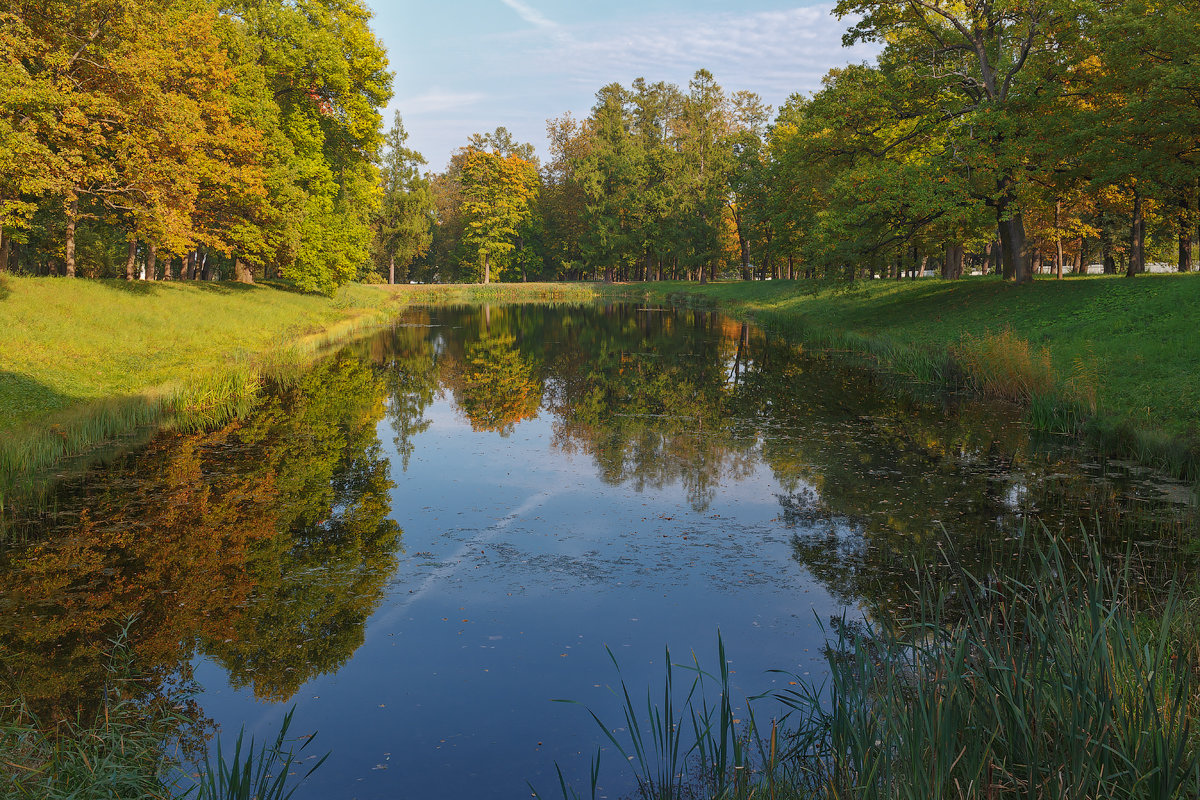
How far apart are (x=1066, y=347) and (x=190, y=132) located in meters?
28.6

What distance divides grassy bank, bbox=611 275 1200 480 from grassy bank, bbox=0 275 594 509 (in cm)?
1705

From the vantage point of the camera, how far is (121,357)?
19.9 meters

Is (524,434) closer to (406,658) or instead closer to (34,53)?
(406,658)

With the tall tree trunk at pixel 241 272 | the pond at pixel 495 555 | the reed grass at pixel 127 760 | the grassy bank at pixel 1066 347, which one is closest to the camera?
the reed grass at pixel 127 760

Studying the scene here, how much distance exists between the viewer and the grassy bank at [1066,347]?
13.8 metres

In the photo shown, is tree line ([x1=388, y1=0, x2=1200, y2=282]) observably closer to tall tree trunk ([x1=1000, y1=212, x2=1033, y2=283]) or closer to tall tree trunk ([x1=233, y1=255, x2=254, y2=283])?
tall tree trunk ([x1=1000, y1=212, x2=1033, y2=283])

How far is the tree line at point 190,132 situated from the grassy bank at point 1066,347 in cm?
2463

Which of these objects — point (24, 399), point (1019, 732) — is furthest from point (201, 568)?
point (24, 399)

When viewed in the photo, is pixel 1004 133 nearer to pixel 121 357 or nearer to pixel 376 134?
pixel 121 357

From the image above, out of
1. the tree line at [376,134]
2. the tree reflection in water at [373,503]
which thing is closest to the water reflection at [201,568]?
the tree reflection in water at [373,503]

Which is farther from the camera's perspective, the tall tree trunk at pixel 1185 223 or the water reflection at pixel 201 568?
the tall tree trunk at pixel 1185 223

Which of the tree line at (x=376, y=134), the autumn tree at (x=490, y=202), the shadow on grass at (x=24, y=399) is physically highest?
the autumn tree at (x=490, y=202)

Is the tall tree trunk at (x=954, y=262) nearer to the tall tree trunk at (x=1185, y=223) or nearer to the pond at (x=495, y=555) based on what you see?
the tall tree trunk at (x=1185, y=223)

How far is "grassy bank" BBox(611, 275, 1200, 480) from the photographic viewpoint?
13.8 m
